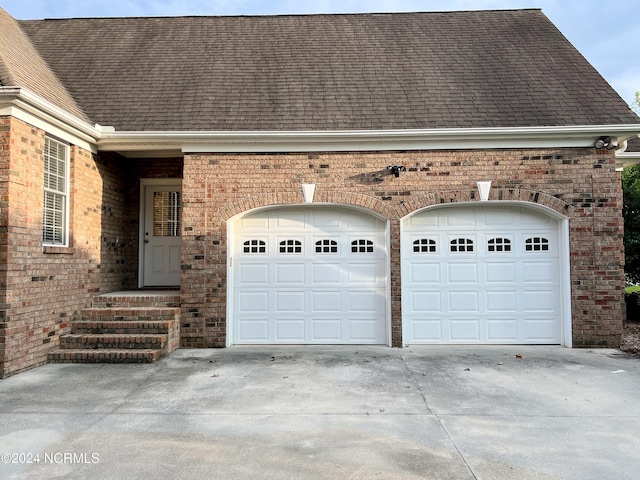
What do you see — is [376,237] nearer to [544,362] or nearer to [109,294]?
[544,362]

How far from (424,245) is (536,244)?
6.30 ft

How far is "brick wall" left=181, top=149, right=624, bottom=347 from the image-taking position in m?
7.22

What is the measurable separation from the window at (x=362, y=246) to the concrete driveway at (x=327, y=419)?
6.35 ft

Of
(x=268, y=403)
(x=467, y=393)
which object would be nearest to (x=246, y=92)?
(x=268, y=403)

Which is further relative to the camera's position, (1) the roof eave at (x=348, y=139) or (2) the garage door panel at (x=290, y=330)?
(2) the garage door panel at (x=290, y=330)

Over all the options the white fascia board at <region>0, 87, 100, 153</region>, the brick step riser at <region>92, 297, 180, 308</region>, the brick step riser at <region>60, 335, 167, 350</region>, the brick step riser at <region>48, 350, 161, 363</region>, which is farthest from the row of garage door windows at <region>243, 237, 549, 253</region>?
the white fascia board at <region>0, 87, 100, 153</region>

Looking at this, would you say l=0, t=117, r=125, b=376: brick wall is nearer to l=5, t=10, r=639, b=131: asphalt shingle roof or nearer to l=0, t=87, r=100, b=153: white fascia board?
l=0, t=87, r=100, b=153: white fascia board

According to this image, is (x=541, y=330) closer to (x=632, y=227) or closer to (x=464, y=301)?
(x=464, y=301)

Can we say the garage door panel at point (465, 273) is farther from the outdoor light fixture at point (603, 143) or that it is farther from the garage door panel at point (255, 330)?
the garage door panel at point (255, 330)

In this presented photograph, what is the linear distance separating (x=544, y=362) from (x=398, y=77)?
227 inches

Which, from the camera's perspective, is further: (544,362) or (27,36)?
(27,36)

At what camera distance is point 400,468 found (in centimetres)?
326

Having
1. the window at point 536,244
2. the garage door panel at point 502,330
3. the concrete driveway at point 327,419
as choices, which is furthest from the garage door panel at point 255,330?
the window at point 536,244

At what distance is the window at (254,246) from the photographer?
768 cm
